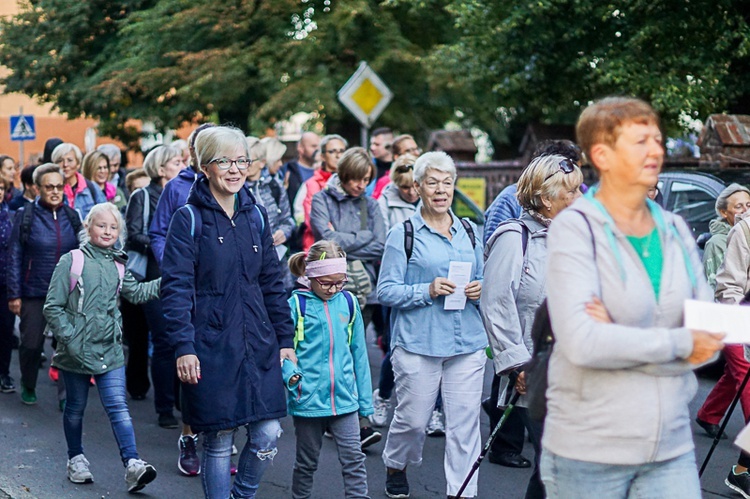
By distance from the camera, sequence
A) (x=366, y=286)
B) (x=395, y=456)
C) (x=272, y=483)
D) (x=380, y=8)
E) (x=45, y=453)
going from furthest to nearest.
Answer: (x=380, y=8) < (x=366, y=286) < (x=45, y=453) < (x=272, y=483) < (x=395, y=456)

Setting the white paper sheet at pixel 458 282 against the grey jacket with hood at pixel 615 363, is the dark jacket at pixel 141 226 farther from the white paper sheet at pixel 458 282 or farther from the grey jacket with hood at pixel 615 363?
the grey jacket with hood at pixel 615 363

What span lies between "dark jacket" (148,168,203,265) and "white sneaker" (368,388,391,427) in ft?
6.24

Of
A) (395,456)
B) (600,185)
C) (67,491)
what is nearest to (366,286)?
(395,456)

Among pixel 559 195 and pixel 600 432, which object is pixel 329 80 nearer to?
pixel 559 195

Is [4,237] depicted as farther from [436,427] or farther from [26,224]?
[436,427]

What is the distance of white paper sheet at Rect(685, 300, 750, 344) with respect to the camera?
3051 millimetres

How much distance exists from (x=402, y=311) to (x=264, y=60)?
15614 mm

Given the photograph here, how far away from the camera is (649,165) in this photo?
324cm

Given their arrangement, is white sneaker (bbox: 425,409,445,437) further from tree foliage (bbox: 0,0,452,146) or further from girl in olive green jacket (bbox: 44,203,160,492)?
tree foliage (bbox: 0,0,452,146)

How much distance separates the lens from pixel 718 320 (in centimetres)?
305

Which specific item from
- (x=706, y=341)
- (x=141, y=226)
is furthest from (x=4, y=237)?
(x=706, y=341)

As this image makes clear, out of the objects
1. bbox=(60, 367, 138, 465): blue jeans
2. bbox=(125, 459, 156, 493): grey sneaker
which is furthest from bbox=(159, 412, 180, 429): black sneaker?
bbox=(125, 459, 156, 493): grey sneaker

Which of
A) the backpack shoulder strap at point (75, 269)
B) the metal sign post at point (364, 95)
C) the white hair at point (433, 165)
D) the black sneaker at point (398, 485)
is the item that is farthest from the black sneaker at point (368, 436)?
the metal sign post at point (364, 95)

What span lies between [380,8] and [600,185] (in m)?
17.9
